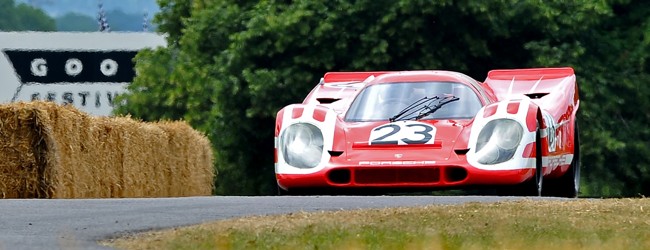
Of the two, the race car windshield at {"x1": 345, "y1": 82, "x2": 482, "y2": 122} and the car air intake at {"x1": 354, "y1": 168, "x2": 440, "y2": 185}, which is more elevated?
the race car windshield at {"x1": 345, "y1": 82, "x2": 482, "y2": 122}

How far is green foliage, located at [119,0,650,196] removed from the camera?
32312 millimetres

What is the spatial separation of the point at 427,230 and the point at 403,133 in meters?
6.29

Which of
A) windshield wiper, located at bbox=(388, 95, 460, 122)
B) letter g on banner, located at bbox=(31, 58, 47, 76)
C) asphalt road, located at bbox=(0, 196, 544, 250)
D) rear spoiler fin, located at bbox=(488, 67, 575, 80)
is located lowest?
letter g on banner, located at bbox=(31, 58, 47, 76)

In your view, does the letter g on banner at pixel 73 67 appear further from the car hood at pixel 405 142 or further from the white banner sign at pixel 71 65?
the car hood at pixel 405 142

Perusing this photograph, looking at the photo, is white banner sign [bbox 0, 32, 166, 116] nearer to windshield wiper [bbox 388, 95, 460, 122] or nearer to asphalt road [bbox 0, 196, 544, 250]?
windshield wiper [bbox 388, 95, 460, 122]

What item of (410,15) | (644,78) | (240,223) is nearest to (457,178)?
(240,223)

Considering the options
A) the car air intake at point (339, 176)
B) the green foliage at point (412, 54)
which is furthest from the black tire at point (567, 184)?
the green foliage at point (412, 54)

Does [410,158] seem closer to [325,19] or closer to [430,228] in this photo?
[430,228]

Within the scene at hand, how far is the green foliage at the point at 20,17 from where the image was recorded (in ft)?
415

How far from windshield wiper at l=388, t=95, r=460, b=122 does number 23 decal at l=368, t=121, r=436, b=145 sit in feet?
0.59

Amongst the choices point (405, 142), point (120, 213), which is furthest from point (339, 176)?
point (120, 213)

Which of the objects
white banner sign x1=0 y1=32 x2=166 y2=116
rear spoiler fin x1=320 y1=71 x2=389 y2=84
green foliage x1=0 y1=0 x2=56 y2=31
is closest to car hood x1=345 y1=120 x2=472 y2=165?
rear spoiler fin x1=320 y1=71 x2=389 y2=84

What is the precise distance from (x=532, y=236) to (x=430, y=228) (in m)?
0.72

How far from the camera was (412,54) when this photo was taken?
32.6 metres
